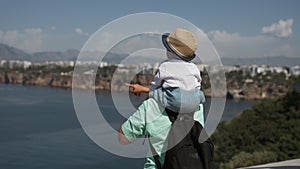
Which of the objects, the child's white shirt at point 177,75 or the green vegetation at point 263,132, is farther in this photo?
the green vegetation at point 263,132

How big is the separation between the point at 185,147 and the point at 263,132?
1597 centimetres

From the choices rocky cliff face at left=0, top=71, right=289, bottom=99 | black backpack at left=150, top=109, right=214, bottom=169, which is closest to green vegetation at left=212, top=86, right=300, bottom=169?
rocky cliff face at left=0, top=71, right=289, bottom=99

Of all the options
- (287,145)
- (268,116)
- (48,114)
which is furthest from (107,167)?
(48,114)

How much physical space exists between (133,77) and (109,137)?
0.74 feet

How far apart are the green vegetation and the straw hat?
11651 millimetres

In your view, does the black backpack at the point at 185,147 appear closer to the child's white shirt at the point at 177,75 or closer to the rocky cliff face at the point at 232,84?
the child's white shirt at the point at 177,75

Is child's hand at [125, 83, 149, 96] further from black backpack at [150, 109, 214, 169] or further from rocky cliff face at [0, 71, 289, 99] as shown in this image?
rocky cliff face at [0, 71, 289, 99]

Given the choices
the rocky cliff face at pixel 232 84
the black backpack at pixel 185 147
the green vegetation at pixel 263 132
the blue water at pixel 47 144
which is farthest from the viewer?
the rocky cliff face at pixel 232 84

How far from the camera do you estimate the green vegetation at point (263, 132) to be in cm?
1375

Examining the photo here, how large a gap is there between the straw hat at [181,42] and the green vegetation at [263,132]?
459 inches

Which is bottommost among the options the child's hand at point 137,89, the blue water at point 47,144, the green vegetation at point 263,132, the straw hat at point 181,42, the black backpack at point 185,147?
the blue water at point 47,144

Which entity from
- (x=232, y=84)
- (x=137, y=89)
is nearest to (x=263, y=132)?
(x=137, y=89)

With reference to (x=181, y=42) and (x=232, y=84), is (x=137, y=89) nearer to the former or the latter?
(x=181, y=42)

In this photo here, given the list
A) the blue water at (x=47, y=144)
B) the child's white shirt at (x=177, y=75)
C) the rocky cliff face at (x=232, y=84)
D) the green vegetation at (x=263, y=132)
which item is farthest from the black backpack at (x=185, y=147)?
the rocky cliff face at (x=232, y=84)
